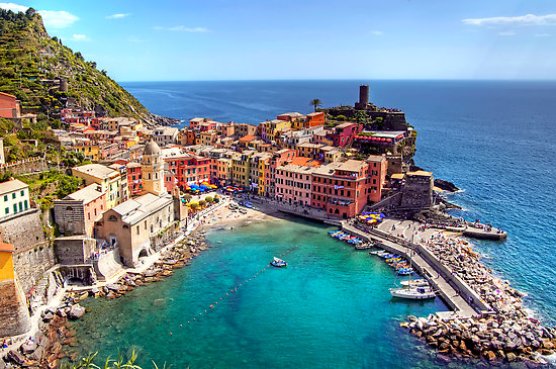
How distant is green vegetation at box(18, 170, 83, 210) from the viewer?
49.2 metres

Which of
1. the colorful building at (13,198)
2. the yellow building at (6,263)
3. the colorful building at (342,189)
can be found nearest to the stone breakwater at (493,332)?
the colorful building at (342,189)

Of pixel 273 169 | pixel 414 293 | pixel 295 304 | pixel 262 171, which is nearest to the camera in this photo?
pixel 295 304

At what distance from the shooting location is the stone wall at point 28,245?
140 ft

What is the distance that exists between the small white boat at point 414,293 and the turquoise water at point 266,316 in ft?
2.63

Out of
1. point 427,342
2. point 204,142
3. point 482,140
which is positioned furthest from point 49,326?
point 482,140

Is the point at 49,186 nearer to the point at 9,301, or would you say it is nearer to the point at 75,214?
the point at 75,214

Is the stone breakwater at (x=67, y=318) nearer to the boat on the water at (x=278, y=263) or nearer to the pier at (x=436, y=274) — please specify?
the boat on the water at (x=278, y=263)

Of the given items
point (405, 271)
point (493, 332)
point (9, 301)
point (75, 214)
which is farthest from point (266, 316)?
point (75, 214)

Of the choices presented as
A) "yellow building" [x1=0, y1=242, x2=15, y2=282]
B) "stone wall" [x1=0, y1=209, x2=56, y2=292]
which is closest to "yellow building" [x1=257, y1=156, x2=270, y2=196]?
"stone wall" [x1=0, y1=209, x2=56, y2=292]

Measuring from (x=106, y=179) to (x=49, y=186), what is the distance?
6.18 meters

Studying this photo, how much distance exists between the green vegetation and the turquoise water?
13.2 meters

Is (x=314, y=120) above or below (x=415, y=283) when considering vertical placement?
above

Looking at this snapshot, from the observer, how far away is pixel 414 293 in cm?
4534

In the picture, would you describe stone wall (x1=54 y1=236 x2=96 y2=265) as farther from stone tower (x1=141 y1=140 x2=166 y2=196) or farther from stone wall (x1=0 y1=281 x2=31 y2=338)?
stone tower (x1=141 y1=140 x2=166 y2=196)
